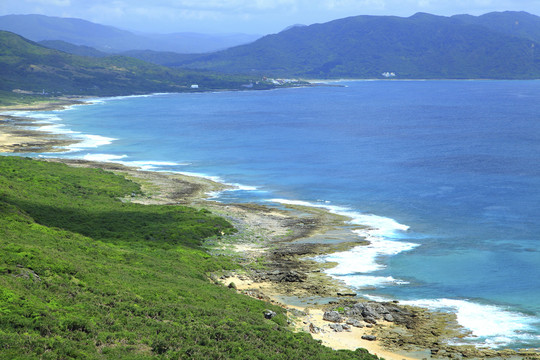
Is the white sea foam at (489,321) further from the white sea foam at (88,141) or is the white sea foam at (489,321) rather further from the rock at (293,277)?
the white sea foam at (88,141)

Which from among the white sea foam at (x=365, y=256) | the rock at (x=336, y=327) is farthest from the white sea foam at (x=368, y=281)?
the rock at (x=336, y=327)

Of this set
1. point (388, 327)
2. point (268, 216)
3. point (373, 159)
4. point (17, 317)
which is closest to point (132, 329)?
point (17, 317)

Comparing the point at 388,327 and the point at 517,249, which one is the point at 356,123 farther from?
the point at 388,327

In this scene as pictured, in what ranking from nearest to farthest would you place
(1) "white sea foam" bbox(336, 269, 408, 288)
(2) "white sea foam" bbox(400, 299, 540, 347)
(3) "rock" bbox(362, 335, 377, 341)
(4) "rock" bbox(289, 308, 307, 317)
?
(3) "rock" bbox(362, 335, 377, 341) → (2) "white sea foam" bbox(400, 299, 540, 347) → (4) "rock" bbox(289, 308, 307, 317) → (1) "white sea foam" bbox(336, 269, 408, 288)

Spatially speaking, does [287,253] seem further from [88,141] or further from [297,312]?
[88,141]

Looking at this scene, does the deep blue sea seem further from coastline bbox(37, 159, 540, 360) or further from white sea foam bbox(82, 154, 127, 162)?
coastline bbox(37, 159, 540, 360)

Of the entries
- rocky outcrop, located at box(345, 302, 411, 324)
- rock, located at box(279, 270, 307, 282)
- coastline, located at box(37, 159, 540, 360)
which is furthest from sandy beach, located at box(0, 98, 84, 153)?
rocky outcrop, located at box(345, 302, 411, 324)
